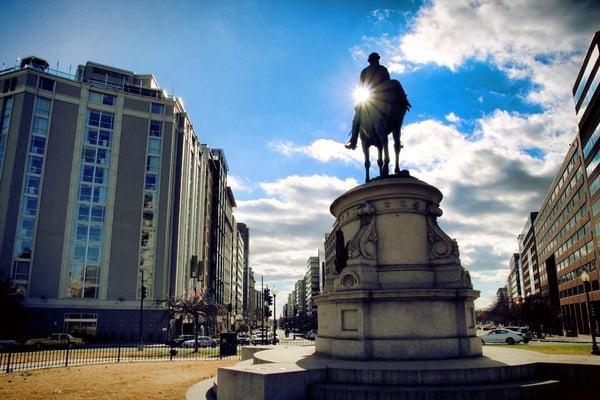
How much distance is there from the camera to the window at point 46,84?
5703cm

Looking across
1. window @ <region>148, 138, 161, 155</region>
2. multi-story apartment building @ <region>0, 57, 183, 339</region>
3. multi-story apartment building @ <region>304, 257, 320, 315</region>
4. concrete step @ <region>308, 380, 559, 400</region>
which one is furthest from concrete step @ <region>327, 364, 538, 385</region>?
multi-story apartment building @ <region>304, 257, 320, 315</region>

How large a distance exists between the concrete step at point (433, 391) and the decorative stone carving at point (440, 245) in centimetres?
408

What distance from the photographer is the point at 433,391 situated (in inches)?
343

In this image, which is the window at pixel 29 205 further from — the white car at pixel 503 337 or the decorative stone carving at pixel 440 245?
the decorative stone carving at pixel 440 245

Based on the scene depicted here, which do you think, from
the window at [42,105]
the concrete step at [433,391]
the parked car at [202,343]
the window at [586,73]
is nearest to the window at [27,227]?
the window at [42,105]

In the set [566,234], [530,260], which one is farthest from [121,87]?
[530,260]

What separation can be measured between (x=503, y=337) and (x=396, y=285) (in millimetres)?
30572

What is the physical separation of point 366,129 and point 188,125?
58276 mm

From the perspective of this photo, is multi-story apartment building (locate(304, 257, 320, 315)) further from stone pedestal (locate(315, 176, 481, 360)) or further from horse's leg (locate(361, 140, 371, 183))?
stone pedestal (locate(315, 176, 481, 360))

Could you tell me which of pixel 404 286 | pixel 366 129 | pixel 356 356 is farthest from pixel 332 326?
pixel 366 129

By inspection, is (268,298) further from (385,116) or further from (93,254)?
(385,116)

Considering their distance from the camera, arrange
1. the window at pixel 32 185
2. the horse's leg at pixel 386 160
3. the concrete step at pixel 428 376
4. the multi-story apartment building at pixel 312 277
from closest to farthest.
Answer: the concrete step at pixel 428 376 → the horse's leg at pixel 386 160 → the window at pixel 32 185 → the multi-story apartment building at pixel 312 277

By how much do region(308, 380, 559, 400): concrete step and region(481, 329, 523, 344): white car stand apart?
30.8 m

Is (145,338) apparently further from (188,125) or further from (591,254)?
(591,254)
